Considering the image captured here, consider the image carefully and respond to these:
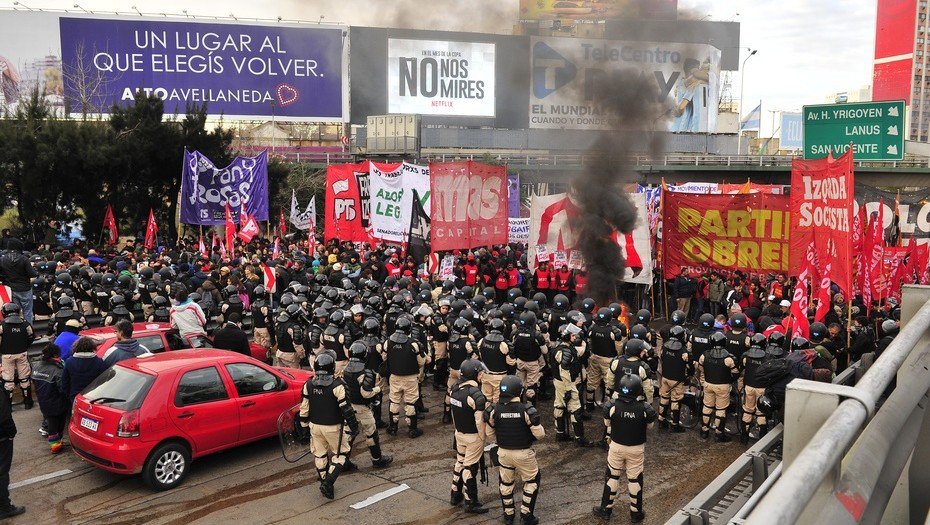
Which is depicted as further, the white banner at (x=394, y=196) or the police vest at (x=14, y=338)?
the white banner at (x=394, y=196)

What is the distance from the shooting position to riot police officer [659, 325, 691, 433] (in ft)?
35.6

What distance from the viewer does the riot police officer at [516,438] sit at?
758cm

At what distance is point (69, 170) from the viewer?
25719 mm

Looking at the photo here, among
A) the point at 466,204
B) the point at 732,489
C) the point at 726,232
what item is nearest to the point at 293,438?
the point at 732,489

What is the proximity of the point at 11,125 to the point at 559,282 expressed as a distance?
20.1 m

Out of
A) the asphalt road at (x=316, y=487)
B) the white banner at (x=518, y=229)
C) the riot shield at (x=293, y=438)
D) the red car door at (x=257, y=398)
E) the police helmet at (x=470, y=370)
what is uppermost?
the white banner at (x=518, y=229)

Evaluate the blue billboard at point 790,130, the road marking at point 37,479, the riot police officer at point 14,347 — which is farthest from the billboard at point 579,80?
the road marking at point 37,479

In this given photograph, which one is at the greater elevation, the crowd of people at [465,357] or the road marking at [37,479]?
the crowd of people at [465,357]

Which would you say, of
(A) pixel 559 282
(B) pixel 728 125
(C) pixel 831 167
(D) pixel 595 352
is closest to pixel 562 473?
(D) pixel 595 352

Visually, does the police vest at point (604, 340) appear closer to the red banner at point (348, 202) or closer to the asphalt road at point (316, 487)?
the asphalt road at point (316, 487)

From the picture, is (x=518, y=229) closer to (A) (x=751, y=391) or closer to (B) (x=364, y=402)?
(A) (x=751, y=391)

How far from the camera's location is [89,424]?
8227 millimetres

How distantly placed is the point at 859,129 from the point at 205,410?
51.3 ft

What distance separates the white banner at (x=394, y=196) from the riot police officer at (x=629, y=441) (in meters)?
10.5
